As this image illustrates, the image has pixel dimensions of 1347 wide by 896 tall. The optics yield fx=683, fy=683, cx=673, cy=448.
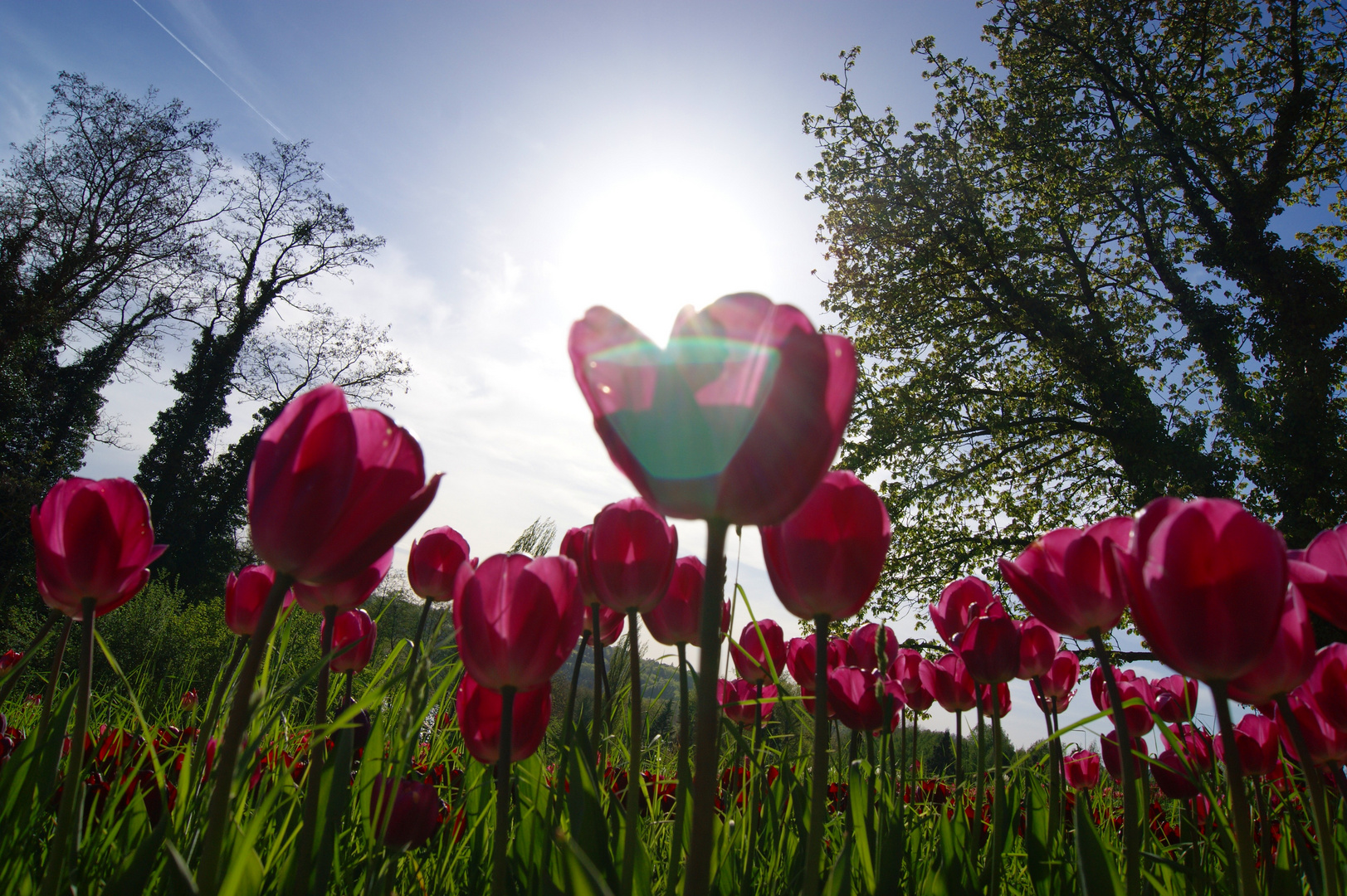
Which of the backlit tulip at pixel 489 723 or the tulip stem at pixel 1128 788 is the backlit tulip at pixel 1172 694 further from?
the backlit tulip at pixel 489 723

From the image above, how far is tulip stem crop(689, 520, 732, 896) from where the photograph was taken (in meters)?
0.50

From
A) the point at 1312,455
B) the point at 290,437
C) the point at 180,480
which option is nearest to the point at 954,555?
the point at 1312,455

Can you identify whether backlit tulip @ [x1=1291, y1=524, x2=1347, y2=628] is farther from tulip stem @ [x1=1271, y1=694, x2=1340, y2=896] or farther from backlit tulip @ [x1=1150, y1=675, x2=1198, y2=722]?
backlit tulip @ [x1=1150, y1=675, x2=1198, y2=722]

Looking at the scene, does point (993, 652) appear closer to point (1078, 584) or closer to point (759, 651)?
point (1078, 584)

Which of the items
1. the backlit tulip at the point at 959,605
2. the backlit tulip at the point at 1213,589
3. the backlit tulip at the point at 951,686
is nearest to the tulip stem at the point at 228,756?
the backlit tulip at the point at 1213,589

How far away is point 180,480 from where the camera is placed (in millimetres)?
20953

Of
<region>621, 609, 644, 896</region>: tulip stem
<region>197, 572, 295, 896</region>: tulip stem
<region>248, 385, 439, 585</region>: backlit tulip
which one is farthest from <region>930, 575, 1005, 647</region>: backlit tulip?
<region>197, 572, 295, 896</region>: tulip stem

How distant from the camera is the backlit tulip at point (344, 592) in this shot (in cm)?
98

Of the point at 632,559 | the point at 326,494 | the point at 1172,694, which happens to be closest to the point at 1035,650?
the point at 1172,694

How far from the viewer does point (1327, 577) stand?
85 cm

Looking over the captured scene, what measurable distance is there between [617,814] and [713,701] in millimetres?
703

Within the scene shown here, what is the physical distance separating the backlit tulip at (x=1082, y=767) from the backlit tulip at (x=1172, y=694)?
410 millimetres

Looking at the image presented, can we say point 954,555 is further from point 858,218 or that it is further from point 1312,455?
point 858,218

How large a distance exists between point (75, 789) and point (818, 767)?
0.87 metres
